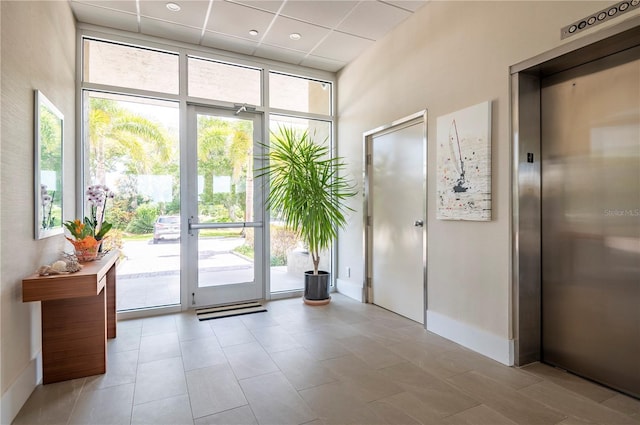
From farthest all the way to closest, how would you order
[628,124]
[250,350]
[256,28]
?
[256,28], [250,350], [628,124]

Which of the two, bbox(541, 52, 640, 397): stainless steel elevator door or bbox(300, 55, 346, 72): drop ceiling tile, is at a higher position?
bbox(300, 55, 346, 72): drop ceiling tile

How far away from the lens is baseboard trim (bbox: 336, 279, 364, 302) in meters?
4.55

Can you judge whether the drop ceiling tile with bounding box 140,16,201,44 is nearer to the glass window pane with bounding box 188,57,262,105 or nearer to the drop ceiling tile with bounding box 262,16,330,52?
the glass window pane with bounding box 188,57,262,105

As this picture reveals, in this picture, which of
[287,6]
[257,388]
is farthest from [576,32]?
A: [257,388]

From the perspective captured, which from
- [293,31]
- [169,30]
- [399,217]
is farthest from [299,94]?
[399,217]

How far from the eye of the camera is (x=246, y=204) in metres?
4.54

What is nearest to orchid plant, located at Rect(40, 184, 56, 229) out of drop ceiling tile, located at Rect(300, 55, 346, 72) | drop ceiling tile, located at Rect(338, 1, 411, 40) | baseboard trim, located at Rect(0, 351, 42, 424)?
baseboard trim, located at Rect(0, 351, 42, 424)

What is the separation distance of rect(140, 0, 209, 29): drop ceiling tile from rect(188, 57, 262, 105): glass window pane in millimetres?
614

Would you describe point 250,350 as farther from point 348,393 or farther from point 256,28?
point 256,28

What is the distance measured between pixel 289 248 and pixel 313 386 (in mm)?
2594

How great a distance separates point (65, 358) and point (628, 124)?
415cm

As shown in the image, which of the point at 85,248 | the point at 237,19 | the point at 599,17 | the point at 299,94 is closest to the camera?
the point at 599,17

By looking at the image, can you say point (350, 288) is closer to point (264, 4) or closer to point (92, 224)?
point (92, 224)

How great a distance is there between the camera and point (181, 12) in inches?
137
